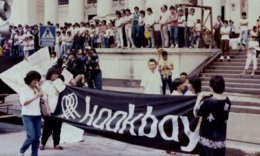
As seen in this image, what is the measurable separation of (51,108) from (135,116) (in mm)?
1946

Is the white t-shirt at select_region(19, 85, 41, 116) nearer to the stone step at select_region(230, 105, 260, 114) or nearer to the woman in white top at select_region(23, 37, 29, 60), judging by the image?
the stone step at select_region(230, 105, 260, 114)

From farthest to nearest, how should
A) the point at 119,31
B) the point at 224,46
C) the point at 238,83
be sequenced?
the point at 119,31 → the point at 224,46 → the point at 238,83

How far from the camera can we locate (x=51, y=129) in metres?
8.34

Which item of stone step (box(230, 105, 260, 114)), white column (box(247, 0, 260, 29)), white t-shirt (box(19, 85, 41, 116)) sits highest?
white column (box(247, 0, 260, 29))

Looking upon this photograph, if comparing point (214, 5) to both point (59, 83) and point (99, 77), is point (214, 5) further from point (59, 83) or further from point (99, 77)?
point (59, 83)

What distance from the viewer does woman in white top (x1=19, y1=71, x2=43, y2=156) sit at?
682 centimetres

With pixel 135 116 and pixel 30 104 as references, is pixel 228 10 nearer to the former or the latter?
pixel 135 116

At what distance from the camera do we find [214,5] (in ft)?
87.6

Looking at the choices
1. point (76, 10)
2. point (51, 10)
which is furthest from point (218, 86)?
point (51, 10)

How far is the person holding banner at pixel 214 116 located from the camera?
5.32 metres

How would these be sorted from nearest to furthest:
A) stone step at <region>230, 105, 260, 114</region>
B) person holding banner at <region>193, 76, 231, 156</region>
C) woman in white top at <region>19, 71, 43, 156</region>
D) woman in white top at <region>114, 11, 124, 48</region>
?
person holding banner at <region>193, 76, 231, 156</region>
woman in white top at <region>19, 71, 43, 156</region>
stone step at <region>230, 105, 260, 114</region>
woman in white top at <region>114, 11, 124, 48</region>

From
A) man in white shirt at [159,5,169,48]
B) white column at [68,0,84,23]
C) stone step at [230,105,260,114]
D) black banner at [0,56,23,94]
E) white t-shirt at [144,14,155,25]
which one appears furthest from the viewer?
white column at [68,0,84,23]

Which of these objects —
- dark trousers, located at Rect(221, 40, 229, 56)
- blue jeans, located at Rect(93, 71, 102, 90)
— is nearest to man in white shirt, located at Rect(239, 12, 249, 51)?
dark trousers, located at Rect(221, 40, 229, 56)

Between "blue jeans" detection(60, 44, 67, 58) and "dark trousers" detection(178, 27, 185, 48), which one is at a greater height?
"dark trousers" detection(178, 27, 185, 48)
